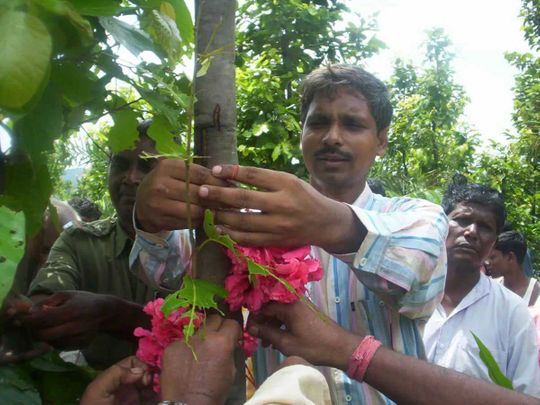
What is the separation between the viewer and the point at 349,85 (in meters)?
2.62

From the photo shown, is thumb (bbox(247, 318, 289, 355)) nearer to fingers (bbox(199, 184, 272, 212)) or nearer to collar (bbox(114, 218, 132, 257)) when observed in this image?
fingers (bbox(199, 184, 272, 212))

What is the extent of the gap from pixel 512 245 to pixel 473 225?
215 cm

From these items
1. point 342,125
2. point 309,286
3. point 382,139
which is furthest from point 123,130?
point 382,139

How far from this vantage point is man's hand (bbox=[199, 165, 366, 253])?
171cm

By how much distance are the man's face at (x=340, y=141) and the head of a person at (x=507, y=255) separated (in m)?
4.13

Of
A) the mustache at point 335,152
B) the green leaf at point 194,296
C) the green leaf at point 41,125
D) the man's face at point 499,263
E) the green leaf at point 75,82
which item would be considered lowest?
the man's face at point 499,263

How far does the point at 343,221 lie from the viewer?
1.85 metres

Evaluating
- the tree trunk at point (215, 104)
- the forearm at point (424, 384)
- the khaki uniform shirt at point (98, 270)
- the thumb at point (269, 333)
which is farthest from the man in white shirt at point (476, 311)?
the tree trunk at point (215, 104)

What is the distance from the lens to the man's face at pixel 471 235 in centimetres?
435

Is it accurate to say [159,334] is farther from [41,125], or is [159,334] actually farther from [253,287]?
[41,125]

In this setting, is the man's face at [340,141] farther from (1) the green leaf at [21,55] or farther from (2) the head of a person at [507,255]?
(2) the head of a person at [507,255]

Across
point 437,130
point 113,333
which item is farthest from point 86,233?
point 437,130

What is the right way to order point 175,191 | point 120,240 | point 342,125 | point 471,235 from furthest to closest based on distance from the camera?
point 471,235
point 120,240
point 342,125
point 175,191

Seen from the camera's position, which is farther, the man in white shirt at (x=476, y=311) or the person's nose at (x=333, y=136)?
the man in white shirt at (x=476, y=311)
